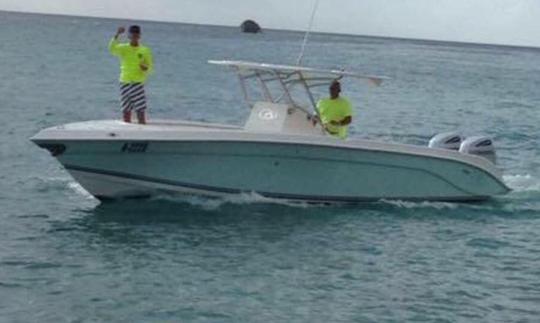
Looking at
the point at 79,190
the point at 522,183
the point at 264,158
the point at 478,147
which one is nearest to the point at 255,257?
the point at 264,158

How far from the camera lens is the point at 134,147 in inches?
608

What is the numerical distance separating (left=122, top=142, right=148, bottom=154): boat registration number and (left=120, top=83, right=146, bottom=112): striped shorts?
1.13 meters

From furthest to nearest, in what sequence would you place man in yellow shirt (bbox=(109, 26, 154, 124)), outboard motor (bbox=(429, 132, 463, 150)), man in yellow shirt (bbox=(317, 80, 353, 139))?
outboard motor (bbox=(429, 132, 463, 150)), man in yellow shirt (bbox=(317, 80, 353, 139)), man in yellow shirt (bbox=(109, 26, 154, 124))

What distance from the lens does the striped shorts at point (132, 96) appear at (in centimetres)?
1628

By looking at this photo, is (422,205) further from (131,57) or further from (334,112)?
(131,57)

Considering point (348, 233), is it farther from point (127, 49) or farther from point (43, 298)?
point (43, 298)

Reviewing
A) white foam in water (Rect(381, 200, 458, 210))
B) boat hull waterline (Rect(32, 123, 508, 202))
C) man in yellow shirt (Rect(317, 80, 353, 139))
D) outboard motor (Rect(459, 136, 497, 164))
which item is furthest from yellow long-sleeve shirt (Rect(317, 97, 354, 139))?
outboard motor (Rect(459, 136, 497, 164))

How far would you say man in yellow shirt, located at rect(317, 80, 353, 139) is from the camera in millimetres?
16719

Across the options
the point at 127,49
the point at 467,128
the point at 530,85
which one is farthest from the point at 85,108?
the point at 530,85

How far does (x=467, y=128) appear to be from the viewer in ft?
121

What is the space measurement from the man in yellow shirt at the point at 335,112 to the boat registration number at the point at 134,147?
2916mm

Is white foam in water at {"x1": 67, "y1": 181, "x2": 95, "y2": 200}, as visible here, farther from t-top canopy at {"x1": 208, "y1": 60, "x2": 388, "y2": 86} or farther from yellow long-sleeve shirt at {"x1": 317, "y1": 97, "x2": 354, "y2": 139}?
yellow long-sleeve shirt at {"x1": 317, "y1": 97, "x2": 354, "y2": 139}

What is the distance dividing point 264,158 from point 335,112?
5.10 feet

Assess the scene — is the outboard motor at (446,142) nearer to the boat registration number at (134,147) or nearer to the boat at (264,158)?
the boat at (264,158)
